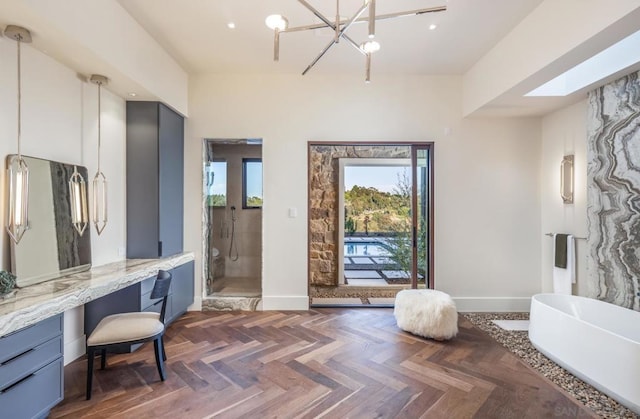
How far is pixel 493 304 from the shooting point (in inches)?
162

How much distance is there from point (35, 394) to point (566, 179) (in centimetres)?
518

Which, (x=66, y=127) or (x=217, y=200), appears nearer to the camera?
(x=66, y=127)

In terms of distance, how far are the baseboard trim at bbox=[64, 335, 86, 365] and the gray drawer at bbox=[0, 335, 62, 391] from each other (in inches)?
35.2

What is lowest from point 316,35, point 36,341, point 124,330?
point 124,330

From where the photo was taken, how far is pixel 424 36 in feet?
10.4

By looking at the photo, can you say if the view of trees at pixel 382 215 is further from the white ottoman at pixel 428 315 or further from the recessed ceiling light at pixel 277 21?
the recessed ceiling light at pixel 277 21

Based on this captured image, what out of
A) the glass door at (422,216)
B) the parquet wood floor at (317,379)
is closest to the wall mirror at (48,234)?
the parquet wood floor at (317,379)

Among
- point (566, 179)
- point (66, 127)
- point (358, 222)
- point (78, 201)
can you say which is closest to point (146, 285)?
point (78, 201)

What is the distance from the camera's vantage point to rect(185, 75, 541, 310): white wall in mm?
4094

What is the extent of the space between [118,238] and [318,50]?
3.02 meters

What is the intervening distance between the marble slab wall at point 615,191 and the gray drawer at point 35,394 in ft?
15.2

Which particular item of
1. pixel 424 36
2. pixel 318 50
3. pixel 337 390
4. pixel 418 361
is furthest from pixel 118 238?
pixel 424 36

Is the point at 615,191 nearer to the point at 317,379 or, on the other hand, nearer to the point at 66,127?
the point at 317,379

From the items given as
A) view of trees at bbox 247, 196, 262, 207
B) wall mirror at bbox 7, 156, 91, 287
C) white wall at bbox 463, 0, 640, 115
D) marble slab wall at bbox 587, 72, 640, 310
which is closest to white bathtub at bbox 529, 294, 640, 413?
marble slab wall at bbox 587, 72, 640, 310
